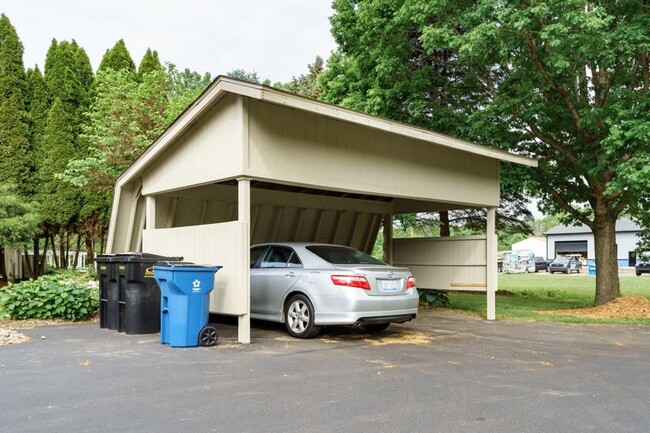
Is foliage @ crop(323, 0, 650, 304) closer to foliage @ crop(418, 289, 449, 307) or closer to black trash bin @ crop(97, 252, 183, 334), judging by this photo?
foliage @ crop(418, 289, 449, 307)

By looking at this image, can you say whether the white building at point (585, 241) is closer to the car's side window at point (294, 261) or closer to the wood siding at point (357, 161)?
the wood siding at point (357, 161)

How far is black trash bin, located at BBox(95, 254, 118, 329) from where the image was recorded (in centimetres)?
930

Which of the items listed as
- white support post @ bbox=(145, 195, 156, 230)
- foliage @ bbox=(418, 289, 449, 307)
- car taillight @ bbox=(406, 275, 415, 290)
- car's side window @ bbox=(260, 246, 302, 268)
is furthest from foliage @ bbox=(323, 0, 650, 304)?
white support post @ bbox=(145, 195, 156, 230)

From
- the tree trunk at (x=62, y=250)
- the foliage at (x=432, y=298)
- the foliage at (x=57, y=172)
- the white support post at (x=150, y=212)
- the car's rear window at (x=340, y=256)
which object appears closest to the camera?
the car's rear window at (x=340, y=256)

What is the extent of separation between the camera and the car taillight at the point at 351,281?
8094 millimetres

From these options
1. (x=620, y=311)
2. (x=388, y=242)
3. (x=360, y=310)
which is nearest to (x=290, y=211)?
(x=388, y=242)

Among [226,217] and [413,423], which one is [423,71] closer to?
[226,217]

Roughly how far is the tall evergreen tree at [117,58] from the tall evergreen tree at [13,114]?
3.19 metres

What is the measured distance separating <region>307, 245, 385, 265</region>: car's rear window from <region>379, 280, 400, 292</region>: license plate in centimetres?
70

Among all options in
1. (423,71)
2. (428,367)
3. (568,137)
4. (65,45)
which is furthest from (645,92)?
(65,45)

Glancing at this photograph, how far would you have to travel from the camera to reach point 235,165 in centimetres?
824

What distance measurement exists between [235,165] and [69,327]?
453 cm

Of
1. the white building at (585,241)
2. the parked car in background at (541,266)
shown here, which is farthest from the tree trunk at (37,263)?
the white building at (585,241)

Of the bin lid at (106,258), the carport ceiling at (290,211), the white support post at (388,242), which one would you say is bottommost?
the bin lid at (106,258)
